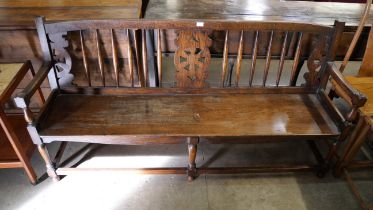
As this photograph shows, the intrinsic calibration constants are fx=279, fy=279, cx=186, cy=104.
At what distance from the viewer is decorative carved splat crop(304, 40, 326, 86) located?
170cm

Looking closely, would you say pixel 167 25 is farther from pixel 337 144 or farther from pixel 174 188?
pixel 337 144

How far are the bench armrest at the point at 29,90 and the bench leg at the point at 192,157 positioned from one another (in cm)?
86

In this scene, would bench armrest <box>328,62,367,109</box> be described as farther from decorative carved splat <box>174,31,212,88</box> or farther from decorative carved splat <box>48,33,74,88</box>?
decorative carved splat <box>48,33,74,88</box>

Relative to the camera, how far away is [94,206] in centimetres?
168

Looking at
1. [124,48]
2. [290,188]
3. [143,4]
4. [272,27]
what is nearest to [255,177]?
[290,188]

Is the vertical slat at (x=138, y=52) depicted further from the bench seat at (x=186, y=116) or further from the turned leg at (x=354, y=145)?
the turned leg at (x=354, y=145)

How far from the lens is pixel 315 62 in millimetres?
1761

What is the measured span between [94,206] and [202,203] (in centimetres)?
66

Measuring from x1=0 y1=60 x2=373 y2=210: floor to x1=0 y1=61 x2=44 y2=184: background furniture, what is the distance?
16cm

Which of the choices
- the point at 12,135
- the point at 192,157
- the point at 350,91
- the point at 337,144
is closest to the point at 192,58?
the point at 192,157

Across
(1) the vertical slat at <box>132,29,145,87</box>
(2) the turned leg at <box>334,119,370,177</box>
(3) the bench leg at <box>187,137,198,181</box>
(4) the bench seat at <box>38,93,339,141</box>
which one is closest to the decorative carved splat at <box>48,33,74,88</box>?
(4) the bench seat at <box>38,93,339,141</box>

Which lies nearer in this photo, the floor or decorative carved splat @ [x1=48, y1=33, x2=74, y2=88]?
decorative carved splat @ [x1=48, y1=33, x2=74, y2=88]

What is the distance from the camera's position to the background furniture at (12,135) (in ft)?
5.06

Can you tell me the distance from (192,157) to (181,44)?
0.67 metres
